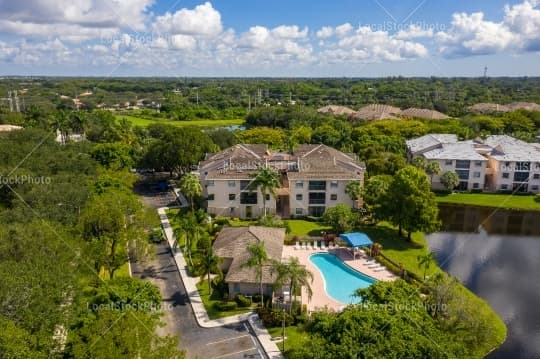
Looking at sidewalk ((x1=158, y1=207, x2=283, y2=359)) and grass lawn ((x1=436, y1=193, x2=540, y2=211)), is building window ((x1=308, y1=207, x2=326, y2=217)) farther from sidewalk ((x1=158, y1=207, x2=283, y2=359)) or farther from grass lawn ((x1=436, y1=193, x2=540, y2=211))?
grass lawn ((x1=436, y1=193, x2=540, y2=211))

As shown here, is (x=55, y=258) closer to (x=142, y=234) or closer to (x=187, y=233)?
(x=142, y=234)

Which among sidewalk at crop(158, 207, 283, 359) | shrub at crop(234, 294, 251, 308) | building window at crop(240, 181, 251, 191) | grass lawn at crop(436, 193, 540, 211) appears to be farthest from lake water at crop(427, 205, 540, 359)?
building window at crop(240, 181, 251, 191)

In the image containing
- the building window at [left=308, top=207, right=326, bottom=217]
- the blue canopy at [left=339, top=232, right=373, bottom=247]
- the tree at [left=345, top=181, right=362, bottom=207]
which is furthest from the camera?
the building window at [left=308, top=207, right=326, bottom=217]

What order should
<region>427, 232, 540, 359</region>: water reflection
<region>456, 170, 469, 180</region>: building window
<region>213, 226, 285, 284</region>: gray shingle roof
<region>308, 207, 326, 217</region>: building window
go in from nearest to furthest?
<region>427, 232, 540, 359</region>: water reflection
<region>213, 226, 285, 284</region>: gray shingle roof
<region>308, 207, 326, 217</region>: building window
<region>456, 170, 469, 180</region>: building window

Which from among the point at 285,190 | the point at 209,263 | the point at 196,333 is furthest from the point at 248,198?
the point at 196,333

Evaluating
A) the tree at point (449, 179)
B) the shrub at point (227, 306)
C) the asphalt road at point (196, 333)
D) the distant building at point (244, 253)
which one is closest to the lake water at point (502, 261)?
the tree at point (449, 179)

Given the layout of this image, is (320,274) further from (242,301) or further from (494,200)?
(494,200)

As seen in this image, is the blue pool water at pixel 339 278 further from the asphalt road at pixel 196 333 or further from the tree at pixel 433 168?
the tree at pixel 433 168

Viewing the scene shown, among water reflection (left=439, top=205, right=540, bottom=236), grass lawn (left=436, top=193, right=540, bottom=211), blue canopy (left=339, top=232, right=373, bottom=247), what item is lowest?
water reflection (left=439, top=205, right=540, bottom=236)
